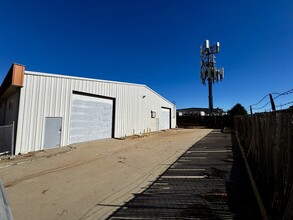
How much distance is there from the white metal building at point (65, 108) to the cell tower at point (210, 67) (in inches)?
950

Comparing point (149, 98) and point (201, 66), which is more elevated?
point (201, 66)

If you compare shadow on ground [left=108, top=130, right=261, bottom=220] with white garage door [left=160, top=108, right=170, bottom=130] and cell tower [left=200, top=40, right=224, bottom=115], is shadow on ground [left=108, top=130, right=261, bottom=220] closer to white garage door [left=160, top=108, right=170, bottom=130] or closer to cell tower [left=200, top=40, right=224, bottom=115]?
white garage door [left=160, top=108, right=170, bottom=130]

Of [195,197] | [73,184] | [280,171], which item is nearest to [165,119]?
[73,184]

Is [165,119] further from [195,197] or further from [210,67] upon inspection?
[195,197]

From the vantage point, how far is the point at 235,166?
6938 mm

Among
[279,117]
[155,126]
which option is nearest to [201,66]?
[155,126]

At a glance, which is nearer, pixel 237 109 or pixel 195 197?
pixel 195 197

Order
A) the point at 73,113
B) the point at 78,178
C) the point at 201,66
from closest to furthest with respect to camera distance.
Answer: the point at 78,178
the point at 73,113
the point at 201,66

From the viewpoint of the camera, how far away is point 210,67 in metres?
39.8

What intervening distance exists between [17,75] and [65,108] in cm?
325

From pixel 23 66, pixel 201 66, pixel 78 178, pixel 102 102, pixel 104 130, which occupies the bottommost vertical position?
pixel 78 178

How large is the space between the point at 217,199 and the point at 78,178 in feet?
13.4

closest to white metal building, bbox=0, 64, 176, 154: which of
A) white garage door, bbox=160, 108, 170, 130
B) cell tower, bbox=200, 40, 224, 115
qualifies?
white garage door, bbox=160, 108, 170, 130

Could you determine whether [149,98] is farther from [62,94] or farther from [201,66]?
[201,66]
